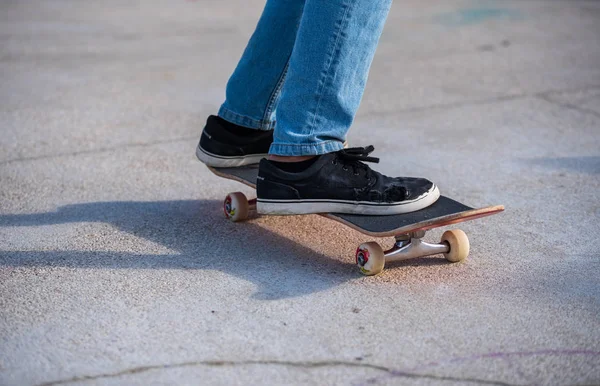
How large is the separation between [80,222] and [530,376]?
1.76 metres

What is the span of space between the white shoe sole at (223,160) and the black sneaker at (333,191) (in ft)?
1.17

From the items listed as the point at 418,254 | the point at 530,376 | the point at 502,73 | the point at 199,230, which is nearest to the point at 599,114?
the point at 502,73

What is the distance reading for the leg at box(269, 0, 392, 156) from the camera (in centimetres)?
254

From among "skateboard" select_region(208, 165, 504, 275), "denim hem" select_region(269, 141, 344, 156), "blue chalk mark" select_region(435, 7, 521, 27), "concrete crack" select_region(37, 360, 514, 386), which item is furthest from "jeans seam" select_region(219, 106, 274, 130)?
"blue chalk mark" select_region(435, 7, 521, 27)

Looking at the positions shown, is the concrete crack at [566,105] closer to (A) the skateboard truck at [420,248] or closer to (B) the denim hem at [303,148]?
(A) the skateboard truck at [420,248]

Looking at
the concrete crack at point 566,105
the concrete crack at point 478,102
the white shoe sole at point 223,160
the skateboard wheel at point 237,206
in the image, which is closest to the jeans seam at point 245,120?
the white shoe sole at point 223,160

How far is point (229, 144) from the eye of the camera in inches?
119

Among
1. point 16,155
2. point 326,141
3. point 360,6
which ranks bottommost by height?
point 16,155

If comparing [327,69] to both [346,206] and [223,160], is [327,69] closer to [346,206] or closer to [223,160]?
[346,206]

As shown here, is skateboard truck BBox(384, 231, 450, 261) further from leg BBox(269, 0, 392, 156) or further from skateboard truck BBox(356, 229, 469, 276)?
leg BBox(269, 0, 392, 156)

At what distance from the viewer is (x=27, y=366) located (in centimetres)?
201

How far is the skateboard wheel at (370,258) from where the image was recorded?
8.20ft

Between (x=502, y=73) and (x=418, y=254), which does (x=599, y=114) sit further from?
(x=418, y=254)

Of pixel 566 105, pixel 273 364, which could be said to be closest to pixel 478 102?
pixel 566 105
